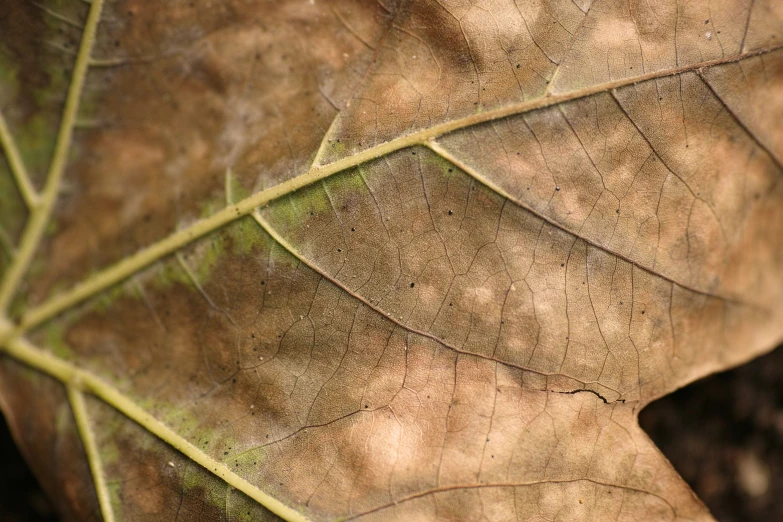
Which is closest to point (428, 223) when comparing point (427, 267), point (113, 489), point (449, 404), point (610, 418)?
point (427, 267)

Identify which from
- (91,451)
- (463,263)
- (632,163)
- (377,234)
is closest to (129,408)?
(91,451)

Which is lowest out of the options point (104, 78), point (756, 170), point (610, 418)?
point (610, 418)

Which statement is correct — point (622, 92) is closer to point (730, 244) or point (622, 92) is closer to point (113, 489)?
point (730, 244)

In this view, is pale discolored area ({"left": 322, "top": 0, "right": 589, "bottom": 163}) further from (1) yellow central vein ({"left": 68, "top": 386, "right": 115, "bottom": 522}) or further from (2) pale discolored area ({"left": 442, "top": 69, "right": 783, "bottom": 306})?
(1) yellow central vein ({"left": 68, "top": 386, "right": 115, "bottom": 522})

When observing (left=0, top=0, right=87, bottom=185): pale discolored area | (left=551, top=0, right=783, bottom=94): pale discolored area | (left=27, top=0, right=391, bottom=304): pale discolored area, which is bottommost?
(left=551, top=0, right=783, bottom=94): pale discolored area

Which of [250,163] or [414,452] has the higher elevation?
[250,163]

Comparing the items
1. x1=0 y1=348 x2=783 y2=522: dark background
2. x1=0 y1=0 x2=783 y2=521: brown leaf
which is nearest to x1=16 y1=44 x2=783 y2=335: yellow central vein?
x1=0 y1=0 x2=783 y2=521: brown leaf

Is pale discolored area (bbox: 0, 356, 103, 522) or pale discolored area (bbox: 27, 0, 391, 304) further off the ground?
pale discolored area (bbox: 27, 0, 391, 304)
